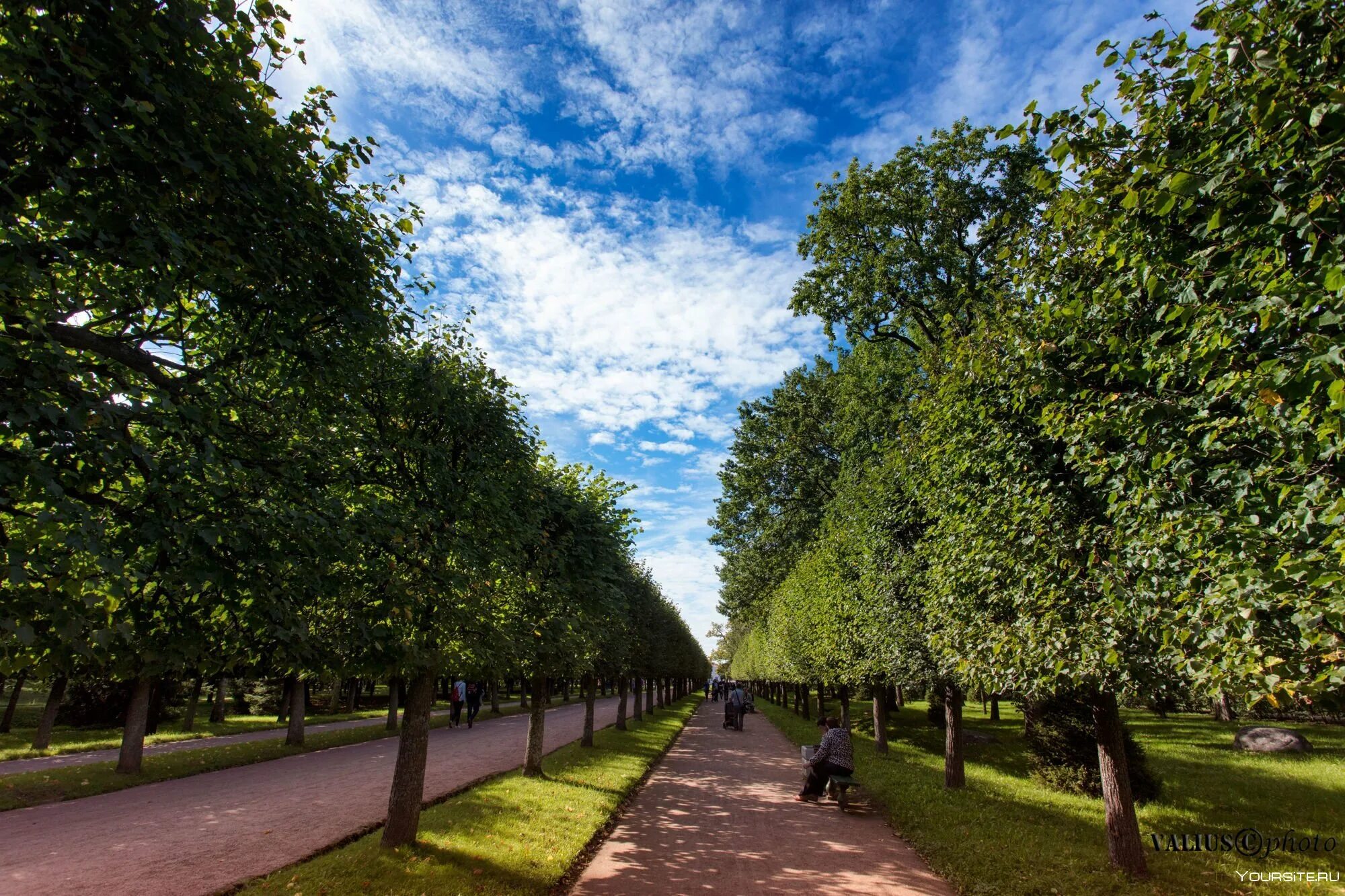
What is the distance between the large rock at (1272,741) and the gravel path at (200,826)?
77.8ft

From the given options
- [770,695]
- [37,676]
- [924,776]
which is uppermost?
[37,676]

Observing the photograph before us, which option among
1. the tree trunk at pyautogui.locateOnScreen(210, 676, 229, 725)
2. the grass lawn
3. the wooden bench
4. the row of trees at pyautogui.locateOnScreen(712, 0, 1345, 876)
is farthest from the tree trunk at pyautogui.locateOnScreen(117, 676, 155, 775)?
the row of trees at pyautogui.locateOnScreen(712, 0, 1345, 876)

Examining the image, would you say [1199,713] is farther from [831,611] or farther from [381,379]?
[381,379]

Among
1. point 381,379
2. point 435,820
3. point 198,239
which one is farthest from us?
point 435,820

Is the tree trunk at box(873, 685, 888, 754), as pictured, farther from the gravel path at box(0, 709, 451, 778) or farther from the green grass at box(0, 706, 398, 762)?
the green grass at box(0, 706, 398, 762)

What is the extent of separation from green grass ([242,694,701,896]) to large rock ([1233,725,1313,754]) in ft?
67.8

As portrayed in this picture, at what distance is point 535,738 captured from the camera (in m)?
14.9

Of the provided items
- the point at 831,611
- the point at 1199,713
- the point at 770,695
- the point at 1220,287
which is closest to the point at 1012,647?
the point at 1220,287

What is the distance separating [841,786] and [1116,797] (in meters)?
5.26

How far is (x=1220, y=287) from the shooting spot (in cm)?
429

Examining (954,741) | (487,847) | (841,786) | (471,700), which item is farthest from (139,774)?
(954,741)

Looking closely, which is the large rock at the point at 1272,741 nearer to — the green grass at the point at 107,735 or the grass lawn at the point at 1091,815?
the grass lawn at the point at 1091,815

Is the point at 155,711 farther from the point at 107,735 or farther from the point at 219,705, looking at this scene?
the point at 219,705

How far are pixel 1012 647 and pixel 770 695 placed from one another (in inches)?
2568
